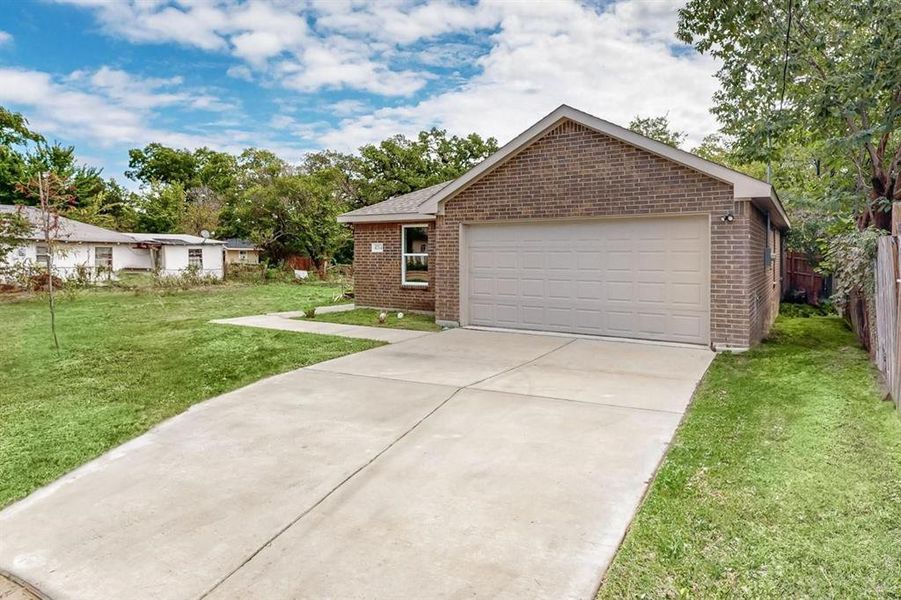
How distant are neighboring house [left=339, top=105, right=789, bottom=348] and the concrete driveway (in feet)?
10.8

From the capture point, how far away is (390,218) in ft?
45.6

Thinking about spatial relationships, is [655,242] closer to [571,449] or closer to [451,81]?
[571,449]

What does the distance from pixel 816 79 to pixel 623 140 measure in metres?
3.22

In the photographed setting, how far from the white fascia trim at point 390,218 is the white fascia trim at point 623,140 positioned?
1.71 meters

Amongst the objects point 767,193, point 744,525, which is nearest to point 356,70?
point 767,193

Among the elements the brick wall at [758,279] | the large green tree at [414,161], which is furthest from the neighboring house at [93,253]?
the brick wall at [758,279]

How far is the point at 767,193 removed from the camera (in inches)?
333

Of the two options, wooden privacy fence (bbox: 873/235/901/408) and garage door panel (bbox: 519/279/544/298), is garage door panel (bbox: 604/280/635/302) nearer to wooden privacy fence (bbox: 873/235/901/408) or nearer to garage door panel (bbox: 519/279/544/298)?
garage door panel (bbox: 519/279/544/298)

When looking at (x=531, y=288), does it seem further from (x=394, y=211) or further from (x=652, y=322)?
(x=394, y=211)

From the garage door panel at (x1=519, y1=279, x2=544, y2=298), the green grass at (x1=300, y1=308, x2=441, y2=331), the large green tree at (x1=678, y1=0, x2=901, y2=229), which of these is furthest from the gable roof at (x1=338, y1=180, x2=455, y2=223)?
the large green tree at (x1=678, y1=0, x2=901, y2=229)

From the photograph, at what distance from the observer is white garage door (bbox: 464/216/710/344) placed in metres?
9.27

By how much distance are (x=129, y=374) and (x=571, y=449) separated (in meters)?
6.24

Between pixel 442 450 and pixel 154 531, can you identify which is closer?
pixel 154 531

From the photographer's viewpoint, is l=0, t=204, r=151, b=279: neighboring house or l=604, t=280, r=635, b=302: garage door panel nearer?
l=604, t=280, r=635, b=302: garage door panel
